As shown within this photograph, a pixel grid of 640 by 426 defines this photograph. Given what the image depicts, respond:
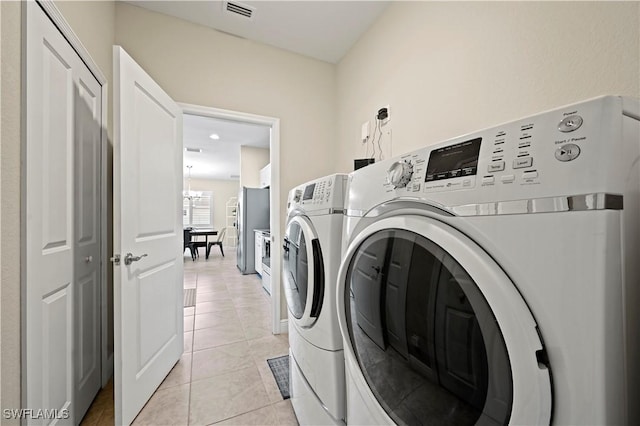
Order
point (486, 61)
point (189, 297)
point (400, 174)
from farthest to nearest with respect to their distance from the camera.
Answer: point (189, 297) < point (486, 61) < point (400, 174)

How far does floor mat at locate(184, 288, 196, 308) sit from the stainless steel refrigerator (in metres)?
1.20

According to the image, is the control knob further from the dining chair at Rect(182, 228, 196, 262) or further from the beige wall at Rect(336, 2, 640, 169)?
the dining chair at Rect(182, 228, 196, 262)

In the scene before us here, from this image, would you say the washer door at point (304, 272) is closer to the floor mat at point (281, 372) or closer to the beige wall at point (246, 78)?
the floor mat at point (281, 372)

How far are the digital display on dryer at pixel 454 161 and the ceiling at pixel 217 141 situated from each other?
96.3 inches

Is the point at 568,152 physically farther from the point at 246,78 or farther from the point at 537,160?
the point at 246,78

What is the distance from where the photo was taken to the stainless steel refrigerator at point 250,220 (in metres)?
4.77

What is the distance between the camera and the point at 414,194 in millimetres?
604

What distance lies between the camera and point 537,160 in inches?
16.1

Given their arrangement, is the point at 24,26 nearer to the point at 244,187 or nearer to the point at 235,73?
the point at 235,73

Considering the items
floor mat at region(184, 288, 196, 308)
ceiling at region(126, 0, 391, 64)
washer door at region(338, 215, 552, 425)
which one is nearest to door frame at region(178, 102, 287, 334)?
ceiling at region(126, 0, 391, 64)

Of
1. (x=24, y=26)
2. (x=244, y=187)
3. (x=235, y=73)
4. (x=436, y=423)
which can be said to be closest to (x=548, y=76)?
(x=436, y=423)

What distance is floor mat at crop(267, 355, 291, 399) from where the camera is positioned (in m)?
1.55

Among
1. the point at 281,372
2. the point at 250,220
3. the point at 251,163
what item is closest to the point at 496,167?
the point at 281,372

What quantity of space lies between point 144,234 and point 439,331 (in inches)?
62.8
